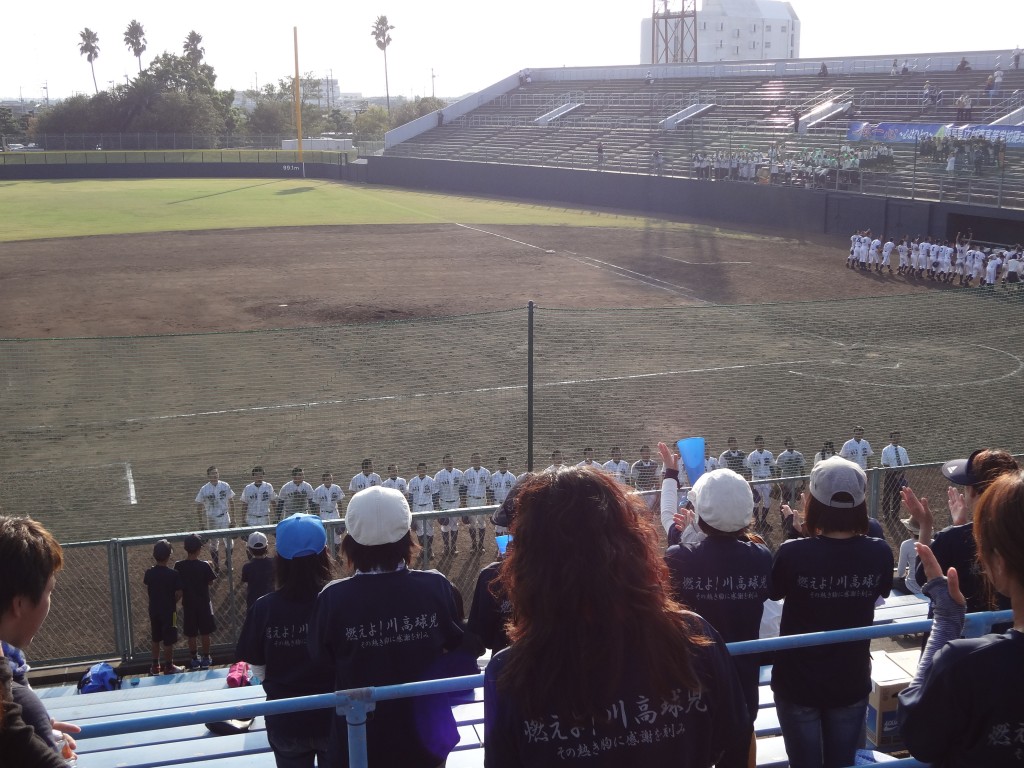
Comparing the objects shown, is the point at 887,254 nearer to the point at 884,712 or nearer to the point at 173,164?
the point at 884,712

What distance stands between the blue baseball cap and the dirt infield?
18714 mm

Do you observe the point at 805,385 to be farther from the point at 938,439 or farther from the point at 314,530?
the point at 314,530

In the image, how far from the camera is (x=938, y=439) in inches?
555

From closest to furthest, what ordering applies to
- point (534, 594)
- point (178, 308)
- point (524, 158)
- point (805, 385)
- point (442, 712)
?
1. point (534, 594)
2. point (442, 712)
3. point (805, 385)
4. point (178, 308)
5. point (524, 158)

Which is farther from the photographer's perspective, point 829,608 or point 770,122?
point 770,122

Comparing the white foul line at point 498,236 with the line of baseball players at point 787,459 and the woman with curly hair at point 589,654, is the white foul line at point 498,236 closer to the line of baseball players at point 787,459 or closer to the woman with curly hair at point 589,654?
the line of baseball players at point 787,459

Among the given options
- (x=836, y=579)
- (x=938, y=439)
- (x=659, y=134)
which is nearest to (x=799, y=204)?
(x=659, y=134)

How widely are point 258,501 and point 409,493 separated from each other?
5.98ft

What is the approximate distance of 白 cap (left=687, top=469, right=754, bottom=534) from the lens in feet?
12.9

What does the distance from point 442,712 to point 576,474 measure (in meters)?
1.54

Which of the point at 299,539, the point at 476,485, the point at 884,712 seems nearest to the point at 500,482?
the point at 476,485

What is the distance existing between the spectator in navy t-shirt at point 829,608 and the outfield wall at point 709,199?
97.3ft

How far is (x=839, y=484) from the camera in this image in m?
4.04

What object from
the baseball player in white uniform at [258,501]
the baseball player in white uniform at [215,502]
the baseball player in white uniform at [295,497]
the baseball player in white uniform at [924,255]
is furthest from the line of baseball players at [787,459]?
the baseball player in white uniform at [924,255]
